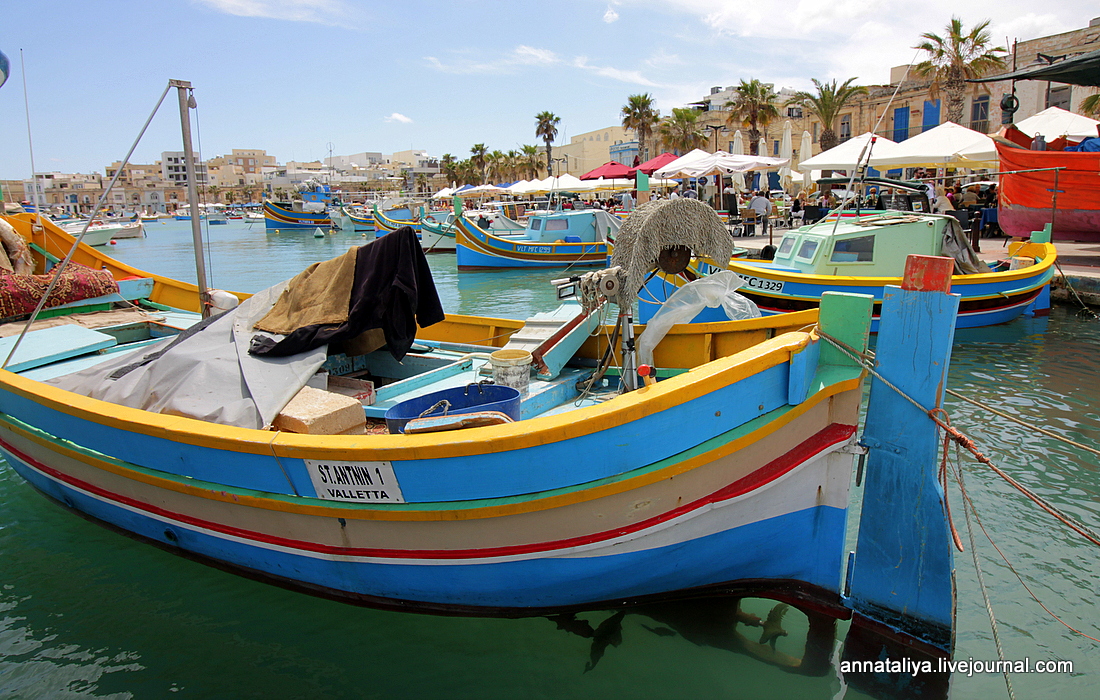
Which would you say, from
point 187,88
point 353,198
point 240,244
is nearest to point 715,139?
point 240,244

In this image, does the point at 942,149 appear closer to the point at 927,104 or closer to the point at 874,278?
the point at 874,278

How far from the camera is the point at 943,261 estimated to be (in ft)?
10.4

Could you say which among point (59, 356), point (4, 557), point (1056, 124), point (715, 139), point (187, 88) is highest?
point (715, 139)

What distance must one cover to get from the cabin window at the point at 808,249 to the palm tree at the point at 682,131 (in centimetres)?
3697

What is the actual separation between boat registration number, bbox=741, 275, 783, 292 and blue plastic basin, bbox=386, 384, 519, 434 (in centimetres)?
825

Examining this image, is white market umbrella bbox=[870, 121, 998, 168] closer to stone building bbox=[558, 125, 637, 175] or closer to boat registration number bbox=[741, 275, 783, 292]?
boat registration number bbox=[741, 275, 783, 292]

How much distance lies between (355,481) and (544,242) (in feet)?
75.5

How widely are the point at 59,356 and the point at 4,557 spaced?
6.21 ft

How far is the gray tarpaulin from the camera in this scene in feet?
13.7

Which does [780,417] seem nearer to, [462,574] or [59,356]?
[462,574]

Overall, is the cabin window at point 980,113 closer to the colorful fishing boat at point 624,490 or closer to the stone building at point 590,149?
the stone building at point 590,149

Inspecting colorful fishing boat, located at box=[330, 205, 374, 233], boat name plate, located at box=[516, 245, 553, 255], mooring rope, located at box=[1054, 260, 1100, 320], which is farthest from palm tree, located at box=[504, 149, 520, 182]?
mooring rope, located at box=[1054, 260, 1100, 320]

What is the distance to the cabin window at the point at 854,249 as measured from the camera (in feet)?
35.9

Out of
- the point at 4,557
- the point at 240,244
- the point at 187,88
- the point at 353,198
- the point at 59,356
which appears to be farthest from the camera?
the point at 353,198
